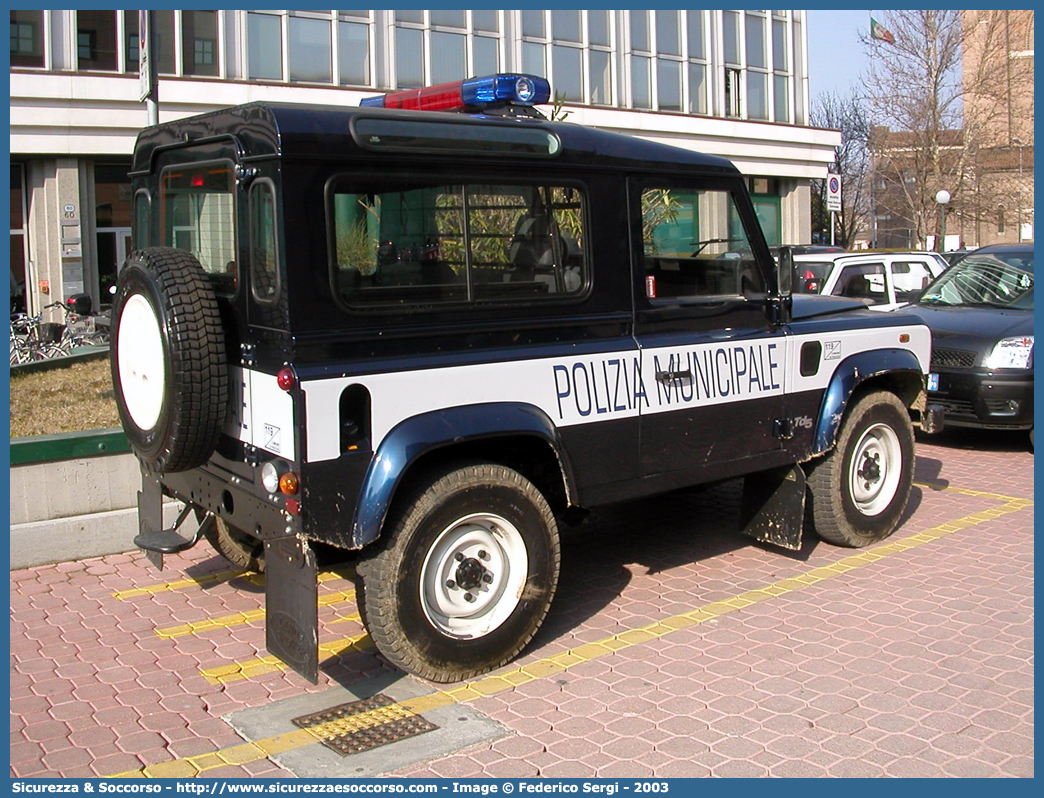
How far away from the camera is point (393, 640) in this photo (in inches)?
181

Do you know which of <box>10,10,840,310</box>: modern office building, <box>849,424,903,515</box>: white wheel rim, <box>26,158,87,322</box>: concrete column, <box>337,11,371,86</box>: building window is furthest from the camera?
<box>337,11,371,86</box>: building window

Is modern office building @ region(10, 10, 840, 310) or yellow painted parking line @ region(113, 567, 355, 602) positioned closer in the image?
yellow painted parking line @ region(113, 567, 355, 602)

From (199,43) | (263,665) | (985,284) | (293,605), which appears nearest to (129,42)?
(199,43)

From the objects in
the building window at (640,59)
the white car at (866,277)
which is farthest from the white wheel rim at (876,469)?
the building window at (640,59)

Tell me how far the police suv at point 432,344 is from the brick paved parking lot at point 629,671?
1.36ft

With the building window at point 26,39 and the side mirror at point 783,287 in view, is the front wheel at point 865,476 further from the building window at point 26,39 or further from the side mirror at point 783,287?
the building window at point 26,39

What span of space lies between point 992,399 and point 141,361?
7.43 meters

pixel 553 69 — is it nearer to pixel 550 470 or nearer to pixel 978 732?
pixel 550 470

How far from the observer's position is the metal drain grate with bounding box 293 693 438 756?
4254mm

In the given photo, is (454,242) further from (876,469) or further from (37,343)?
(37,343)

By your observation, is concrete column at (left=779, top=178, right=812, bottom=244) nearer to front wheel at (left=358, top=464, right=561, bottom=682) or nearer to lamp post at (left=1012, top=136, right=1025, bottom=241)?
lamp post at (left=1012, top=136, right=1025, bottom=241)

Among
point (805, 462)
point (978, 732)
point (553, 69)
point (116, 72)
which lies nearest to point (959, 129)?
point (553, 69)

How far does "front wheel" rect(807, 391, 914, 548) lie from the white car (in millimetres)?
5395

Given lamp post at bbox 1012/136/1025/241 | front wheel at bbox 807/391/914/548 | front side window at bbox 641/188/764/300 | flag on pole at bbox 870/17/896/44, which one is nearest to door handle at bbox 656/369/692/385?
front side window at bbox 641/188/764/300
